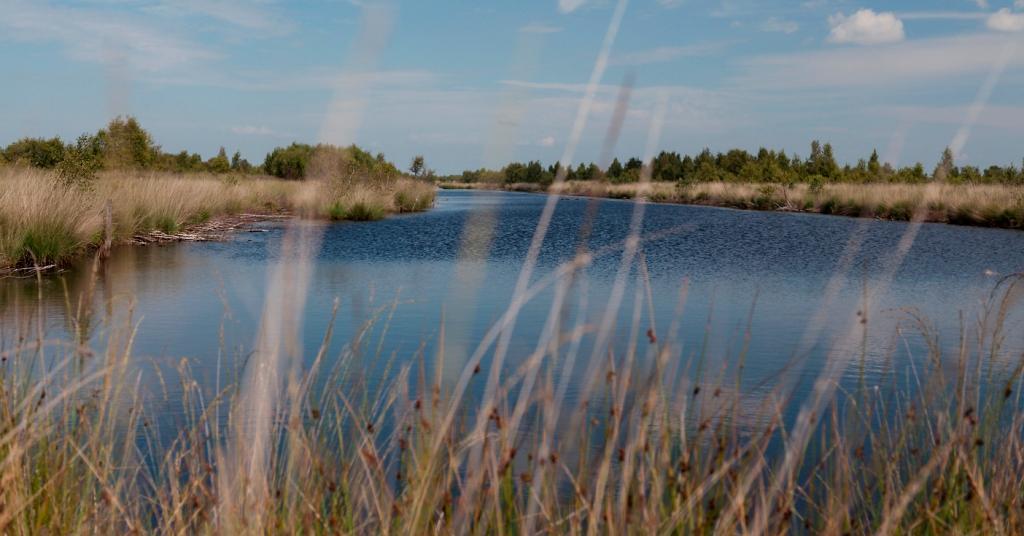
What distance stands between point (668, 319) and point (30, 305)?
547 centimetres

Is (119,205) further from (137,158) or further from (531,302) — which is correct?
(137,158)

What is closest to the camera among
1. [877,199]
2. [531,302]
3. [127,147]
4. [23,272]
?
[531,302]

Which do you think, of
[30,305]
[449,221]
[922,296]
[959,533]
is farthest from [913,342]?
[449,221]

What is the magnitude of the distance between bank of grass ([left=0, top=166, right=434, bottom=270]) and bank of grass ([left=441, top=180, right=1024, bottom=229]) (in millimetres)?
5615

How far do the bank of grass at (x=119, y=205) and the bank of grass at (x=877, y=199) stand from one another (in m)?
5.62

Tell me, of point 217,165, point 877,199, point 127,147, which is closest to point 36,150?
point 217,165

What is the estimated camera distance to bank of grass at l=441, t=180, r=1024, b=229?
20344 millimetres

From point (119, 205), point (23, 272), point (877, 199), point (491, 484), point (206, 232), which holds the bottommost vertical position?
point (23, 272)

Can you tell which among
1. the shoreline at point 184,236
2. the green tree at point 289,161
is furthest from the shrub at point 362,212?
the green tree at point 289,161

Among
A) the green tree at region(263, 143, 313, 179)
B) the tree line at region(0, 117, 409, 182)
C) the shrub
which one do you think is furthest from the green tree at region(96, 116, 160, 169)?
the green tree at region(263, 143, 313, 179)

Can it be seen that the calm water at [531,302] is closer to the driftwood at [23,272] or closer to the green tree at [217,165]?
the driftwood at [23,272]

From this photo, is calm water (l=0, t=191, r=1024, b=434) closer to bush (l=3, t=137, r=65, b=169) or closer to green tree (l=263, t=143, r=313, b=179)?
bush (l=3, t=137, r=65, b=169)

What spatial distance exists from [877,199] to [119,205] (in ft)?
67.4

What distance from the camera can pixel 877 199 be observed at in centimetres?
2469
